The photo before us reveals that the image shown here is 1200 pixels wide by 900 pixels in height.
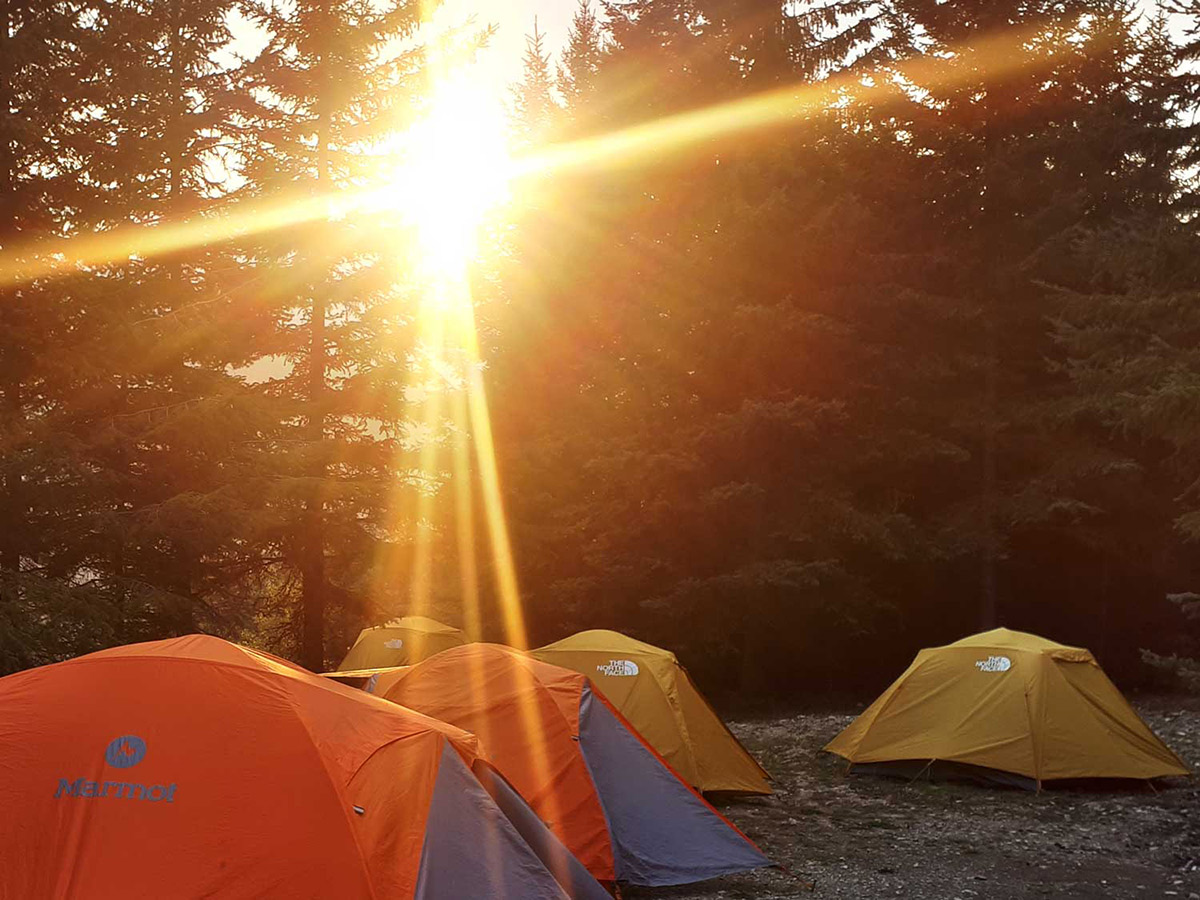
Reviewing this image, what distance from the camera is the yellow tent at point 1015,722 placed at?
11625 mm

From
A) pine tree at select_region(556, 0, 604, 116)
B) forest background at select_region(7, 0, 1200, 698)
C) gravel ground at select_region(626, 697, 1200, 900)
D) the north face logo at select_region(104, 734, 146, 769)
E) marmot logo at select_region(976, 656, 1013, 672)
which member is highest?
pine tree at select_region(556, 0, 604, 116)

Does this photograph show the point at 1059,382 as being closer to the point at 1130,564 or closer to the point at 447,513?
the point at 1130,564

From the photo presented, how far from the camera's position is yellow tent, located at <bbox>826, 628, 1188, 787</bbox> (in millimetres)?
11625

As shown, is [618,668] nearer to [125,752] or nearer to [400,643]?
[125,752]

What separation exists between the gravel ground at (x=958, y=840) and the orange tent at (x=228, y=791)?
2776mm

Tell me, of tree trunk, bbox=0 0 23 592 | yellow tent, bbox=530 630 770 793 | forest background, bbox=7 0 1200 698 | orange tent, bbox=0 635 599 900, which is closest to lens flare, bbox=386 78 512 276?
forest background, bbox=7 0 1200 698

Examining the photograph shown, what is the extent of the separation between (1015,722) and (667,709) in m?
3.87

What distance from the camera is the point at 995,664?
12.2m

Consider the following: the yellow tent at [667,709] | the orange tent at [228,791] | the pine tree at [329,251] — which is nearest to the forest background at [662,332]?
the pine tree at [329,251]

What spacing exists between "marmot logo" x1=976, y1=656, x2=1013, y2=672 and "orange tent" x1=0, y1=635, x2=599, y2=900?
7.86 metres

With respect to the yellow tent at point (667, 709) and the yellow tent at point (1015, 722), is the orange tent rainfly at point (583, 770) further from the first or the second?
the yellow tent at point (1015, 722)

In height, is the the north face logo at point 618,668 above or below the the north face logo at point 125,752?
below

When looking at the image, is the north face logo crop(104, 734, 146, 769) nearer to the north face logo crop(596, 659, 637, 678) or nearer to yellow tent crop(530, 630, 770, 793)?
yellow tent crop(530, 630, 770, 793)

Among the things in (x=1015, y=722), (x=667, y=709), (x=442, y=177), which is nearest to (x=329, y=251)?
(x=442, y=177)
